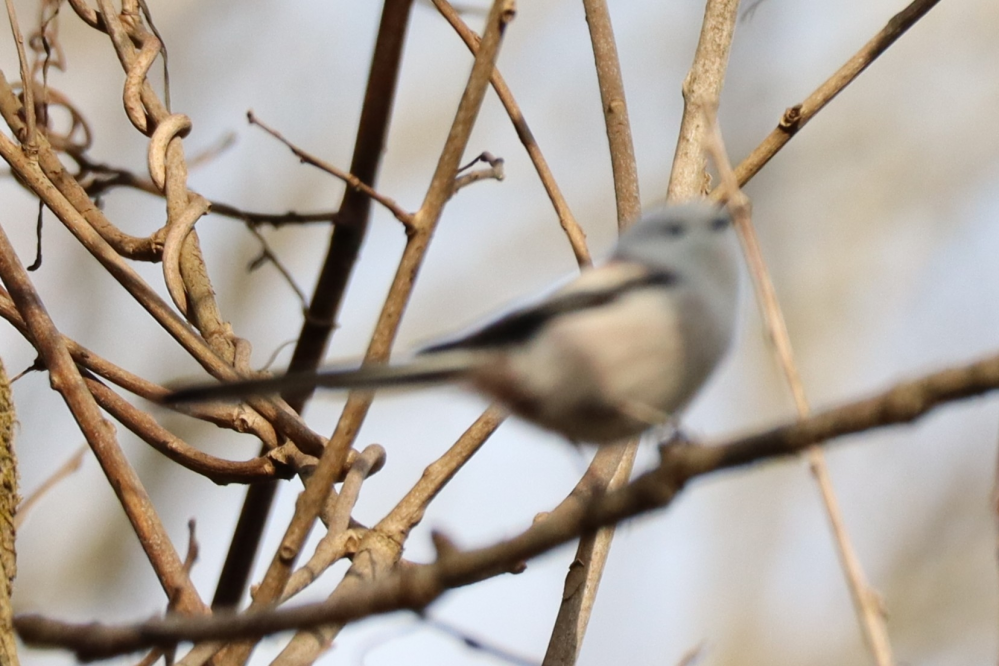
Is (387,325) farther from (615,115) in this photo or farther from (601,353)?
(615,115)

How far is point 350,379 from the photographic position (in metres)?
1.17

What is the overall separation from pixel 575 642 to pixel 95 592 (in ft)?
17.1

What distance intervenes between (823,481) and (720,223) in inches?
30.7

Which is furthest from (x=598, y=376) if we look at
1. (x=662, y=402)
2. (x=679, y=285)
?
(x=679, y=285)

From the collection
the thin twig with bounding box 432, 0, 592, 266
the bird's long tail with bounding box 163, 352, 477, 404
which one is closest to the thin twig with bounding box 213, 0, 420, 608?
the bird's long tail with bounding box 163, 352, 477, 404

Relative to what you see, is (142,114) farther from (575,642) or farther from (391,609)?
(391,609)

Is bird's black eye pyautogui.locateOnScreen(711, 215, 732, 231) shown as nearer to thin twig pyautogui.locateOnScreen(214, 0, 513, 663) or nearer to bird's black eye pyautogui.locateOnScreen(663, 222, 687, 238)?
bird's black eye pyautogui.locateOnScreen(663, 222, 687, 238)

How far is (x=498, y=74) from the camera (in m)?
1.91

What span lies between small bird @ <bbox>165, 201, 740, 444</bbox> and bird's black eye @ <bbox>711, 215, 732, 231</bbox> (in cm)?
12

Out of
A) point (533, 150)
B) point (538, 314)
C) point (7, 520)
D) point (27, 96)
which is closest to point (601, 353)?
point (538, 314)

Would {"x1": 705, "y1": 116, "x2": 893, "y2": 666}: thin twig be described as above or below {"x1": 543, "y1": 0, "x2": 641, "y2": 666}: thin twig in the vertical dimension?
below

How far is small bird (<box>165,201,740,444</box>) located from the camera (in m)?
1.34

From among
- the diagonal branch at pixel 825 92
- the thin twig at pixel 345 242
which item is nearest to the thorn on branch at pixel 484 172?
the thin twig at pixel 345 242

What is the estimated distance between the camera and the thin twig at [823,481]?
0.86m
